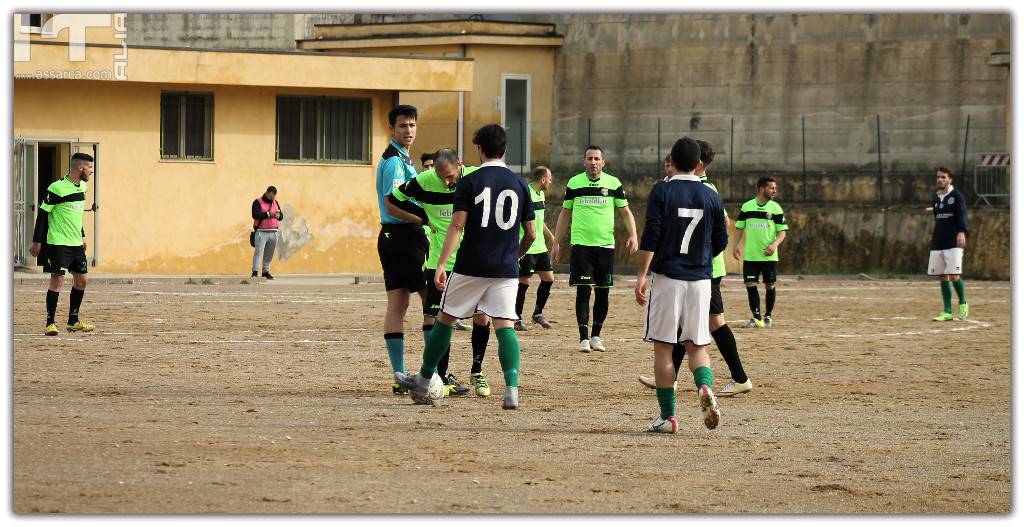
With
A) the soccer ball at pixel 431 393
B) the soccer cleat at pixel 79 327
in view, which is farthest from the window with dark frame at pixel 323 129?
the soccer ball at pixel 431 393

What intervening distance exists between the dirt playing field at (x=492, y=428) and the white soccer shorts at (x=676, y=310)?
0.64m

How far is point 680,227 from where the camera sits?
9.49 m

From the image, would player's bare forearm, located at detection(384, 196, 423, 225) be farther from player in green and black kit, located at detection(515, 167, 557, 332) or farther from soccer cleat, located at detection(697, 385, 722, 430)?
player in green and black kit, located at detection(515, 167, 557, 332)

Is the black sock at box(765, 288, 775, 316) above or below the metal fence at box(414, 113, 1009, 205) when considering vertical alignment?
below

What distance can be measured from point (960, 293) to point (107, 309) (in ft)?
35.0

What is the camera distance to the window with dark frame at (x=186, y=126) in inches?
1114

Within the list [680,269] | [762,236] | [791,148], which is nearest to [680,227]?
[680,269]

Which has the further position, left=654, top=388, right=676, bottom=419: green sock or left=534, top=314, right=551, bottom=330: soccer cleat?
left=534, top=314, right=551, bottom=330: soccer cleat

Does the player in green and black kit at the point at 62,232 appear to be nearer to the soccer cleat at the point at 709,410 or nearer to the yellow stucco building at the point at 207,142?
the soccer cleat at the point at 709,410

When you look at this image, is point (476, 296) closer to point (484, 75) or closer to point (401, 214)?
point (401, 214)

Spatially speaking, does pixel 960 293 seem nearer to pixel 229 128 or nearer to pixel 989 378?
pixel 989 378

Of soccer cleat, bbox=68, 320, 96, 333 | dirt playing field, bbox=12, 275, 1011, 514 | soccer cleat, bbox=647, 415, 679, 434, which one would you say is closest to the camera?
dirt playing field, bbox=12, 275, 1011, 514

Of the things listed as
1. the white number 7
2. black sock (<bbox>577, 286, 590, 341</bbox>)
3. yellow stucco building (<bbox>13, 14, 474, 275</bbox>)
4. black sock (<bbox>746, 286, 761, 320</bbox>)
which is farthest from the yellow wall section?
the white number 7

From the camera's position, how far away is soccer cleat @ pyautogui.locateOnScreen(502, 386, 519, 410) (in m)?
10.5
